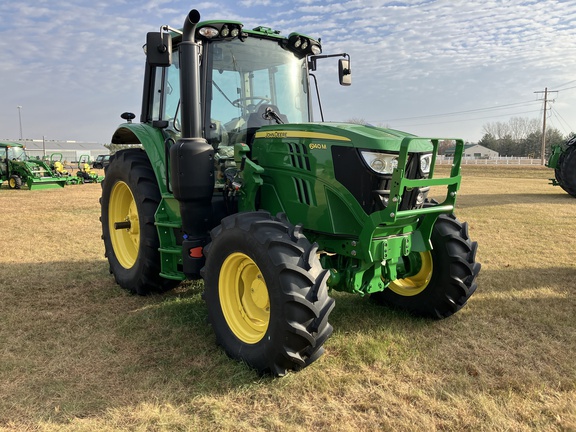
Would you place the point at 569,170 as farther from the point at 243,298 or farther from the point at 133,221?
the point at 243,298

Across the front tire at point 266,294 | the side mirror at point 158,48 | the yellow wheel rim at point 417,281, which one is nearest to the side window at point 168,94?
the side mirror at point 158,48

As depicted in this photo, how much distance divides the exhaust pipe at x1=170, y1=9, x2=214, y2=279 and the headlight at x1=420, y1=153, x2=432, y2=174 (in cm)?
169

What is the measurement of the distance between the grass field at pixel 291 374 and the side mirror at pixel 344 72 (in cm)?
232

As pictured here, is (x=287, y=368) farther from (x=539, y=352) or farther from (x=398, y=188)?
(x=539, y=352)

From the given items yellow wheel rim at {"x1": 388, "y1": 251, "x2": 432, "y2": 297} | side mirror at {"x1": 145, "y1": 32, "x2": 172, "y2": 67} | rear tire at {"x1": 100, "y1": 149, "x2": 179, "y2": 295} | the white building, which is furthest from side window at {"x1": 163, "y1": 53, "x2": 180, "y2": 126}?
the white building

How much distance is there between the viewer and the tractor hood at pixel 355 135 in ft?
10.9

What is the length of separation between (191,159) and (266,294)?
4.13 ft

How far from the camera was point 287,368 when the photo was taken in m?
3.08

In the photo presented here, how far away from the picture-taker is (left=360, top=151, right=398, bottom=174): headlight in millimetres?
3354

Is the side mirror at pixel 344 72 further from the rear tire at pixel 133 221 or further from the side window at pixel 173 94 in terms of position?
the rear tire at pixel 133 221

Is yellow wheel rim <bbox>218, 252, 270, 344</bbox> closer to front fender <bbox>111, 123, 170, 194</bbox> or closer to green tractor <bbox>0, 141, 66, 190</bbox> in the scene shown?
front fender <bbox>111, 123, 170, 194</bbox>

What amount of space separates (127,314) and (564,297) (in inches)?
181

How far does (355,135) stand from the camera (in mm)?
3373

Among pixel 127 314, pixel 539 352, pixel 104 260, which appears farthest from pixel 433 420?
pixel 104 260
